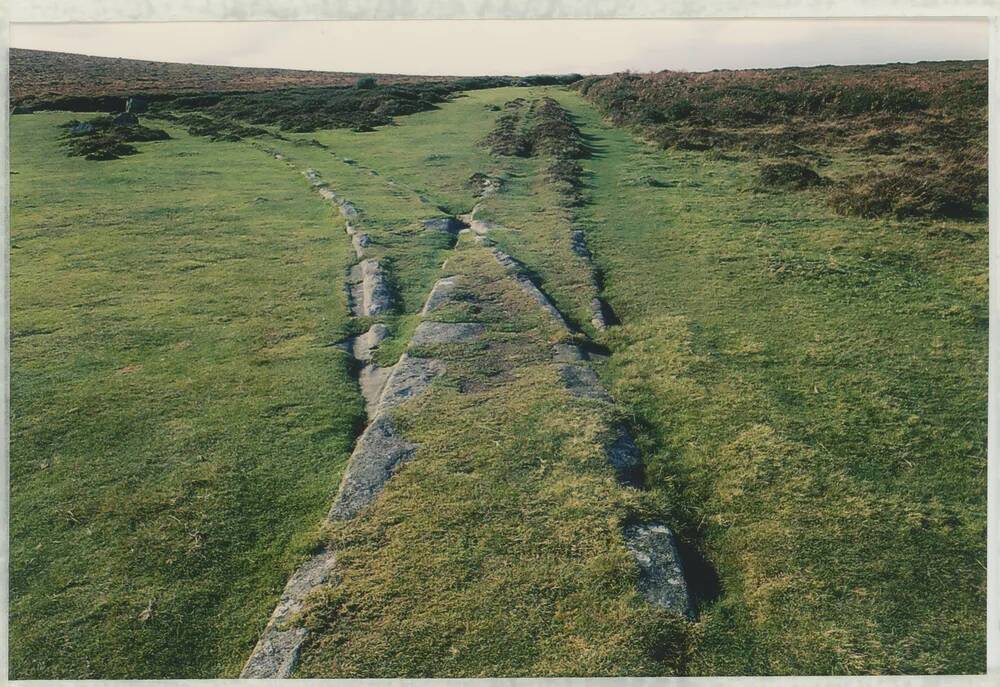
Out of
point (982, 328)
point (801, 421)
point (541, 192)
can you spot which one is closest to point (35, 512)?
point (801, 421)

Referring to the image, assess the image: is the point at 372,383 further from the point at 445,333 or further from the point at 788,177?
the point at 788,177

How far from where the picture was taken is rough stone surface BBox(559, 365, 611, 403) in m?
9.49

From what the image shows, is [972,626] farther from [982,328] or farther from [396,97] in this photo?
[396,97]

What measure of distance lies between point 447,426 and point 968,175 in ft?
58.7

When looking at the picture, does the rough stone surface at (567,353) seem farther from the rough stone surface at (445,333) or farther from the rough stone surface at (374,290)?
the rough stone surface at (374,290)

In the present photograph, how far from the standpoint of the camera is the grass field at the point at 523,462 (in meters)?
5.97

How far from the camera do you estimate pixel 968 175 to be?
61.6 ft

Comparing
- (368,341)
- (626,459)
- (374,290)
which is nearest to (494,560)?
(626,459)

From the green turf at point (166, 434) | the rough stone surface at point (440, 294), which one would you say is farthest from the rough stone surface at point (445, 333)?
the green turf at point (166, 434)

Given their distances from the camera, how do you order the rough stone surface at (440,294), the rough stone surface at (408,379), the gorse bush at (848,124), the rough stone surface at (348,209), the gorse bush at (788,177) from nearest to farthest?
the rough stone surface at (408,379)
the rough stone surface at (440,294)
the gorse bush at (848,124)
the rough stone surface at (348,209)
the gorse bush at (788,177)

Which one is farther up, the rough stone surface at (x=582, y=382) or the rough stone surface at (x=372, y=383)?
the rough stone surface at (x=582, y=382)

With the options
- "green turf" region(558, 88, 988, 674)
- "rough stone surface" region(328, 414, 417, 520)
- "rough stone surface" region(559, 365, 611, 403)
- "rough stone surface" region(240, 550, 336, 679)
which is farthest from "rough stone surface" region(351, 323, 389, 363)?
"rough stone surface" region(240, 550, 336, 679)

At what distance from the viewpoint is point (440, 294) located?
43.4 feet

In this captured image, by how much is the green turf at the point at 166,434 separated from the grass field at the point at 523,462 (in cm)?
4
